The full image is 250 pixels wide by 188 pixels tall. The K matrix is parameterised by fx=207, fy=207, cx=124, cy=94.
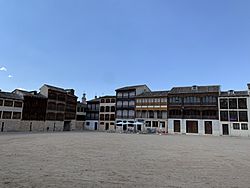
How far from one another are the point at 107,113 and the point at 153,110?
1725cm

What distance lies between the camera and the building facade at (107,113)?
66.6 metres

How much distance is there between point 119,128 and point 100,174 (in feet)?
174

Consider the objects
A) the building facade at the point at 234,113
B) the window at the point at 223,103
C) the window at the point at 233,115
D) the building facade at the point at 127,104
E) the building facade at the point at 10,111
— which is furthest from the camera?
the building facade at the point at 127,104

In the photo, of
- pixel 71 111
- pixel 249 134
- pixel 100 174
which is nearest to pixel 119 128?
pixel 71 111

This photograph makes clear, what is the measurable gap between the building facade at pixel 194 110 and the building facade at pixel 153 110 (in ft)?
5.55

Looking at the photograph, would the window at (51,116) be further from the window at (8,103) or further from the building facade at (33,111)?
the window at (8,103)

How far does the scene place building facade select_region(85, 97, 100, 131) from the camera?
7012 cm

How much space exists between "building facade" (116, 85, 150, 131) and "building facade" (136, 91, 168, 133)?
216 centimetres

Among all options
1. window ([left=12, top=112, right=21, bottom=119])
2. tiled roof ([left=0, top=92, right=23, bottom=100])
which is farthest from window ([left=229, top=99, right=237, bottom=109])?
window ([left=12, top=112, right=21, bottom=119])

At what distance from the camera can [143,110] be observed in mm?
59312

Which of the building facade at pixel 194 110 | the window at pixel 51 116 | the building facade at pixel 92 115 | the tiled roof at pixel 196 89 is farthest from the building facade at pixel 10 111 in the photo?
the tiled roof at pixel 196 89

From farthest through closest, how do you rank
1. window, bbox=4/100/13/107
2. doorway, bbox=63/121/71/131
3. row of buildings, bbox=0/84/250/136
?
doorway, bbox=63/121/71/131, window, bbox=4/100/13/107, row of buildings, bbox=0/84/250/136

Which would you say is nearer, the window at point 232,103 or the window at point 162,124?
the window at point 232,103

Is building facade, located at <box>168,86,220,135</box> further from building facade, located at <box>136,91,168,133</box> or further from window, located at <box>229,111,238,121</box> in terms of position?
window, located at <box>229,111,238,121</box>
